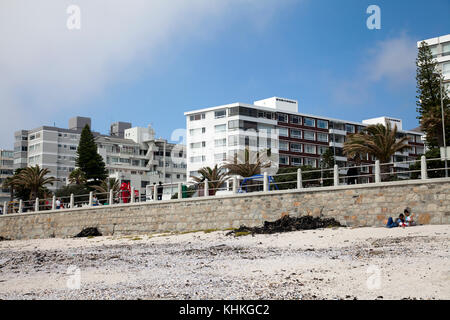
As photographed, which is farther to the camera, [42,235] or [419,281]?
[42,235]

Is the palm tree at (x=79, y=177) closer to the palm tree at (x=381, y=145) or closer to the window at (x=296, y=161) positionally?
the window at (x=296, y=161)

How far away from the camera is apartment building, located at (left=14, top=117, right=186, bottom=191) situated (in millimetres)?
102250

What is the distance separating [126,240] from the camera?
26.1 m

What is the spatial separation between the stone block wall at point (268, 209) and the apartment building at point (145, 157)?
66997 millimetres

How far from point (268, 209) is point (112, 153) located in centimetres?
8237

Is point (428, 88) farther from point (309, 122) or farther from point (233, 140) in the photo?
point (309, 122)

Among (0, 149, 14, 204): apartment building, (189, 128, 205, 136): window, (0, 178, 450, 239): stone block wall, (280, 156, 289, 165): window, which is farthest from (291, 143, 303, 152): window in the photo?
(0, 149, 14, 204): apartment building

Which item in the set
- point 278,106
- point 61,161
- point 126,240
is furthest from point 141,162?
point 126,240

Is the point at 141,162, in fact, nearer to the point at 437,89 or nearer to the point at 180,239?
the point at 437,89

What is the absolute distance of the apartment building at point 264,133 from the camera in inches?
3130

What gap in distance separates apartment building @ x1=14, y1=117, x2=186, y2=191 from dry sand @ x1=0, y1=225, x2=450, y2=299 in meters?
83.3

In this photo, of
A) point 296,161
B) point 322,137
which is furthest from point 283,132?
point 322,137

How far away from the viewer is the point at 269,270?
1205 centimetres
